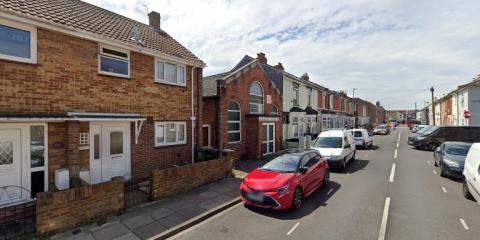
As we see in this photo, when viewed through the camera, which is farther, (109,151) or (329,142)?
(329,142)

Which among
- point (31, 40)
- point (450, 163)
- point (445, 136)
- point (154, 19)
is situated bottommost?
point (450, 163)

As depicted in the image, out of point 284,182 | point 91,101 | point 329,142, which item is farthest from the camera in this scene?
point 329,142

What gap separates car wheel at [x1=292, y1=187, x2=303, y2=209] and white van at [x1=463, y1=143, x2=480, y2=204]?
4.74 meters

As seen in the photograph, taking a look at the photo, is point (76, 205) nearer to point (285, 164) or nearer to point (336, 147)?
point (285, 164)

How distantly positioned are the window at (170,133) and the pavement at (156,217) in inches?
105

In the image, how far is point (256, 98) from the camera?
16875mm

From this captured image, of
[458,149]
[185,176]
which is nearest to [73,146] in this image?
[185,176]

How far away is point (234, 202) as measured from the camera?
7.88 meters

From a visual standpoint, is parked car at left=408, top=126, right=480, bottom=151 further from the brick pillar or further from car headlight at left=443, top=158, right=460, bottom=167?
the brick pillar

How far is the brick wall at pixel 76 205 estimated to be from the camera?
540 centimetres

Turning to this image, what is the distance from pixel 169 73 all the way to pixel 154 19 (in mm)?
5279

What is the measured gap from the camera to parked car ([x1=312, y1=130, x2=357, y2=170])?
11969 mm

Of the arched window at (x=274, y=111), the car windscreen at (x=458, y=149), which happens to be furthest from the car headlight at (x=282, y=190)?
the arched window at (x=274, y=111)

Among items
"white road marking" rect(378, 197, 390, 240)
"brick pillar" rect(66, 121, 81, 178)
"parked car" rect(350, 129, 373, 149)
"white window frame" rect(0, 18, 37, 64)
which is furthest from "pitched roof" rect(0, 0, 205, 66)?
"parked car" rect(350, 129, 373, 149)
